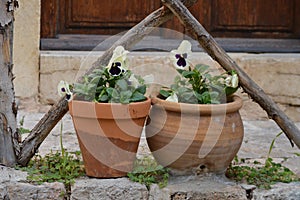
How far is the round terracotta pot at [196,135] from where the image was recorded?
7.47 feet

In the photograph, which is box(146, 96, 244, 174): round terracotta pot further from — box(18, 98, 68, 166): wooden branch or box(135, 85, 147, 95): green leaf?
box(18, 98, 68, 166): wooden branch

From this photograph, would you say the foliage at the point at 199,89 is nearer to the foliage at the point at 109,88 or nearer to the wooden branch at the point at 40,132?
the foliage at the point at 109,88

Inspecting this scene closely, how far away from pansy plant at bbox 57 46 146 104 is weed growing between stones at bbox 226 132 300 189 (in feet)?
1.72

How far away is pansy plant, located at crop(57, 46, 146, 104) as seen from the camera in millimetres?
2287

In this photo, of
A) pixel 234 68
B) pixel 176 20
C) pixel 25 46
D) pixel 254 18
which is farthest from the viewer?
pixel 254 18

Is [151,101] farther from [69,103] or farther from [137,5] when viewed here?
[137,5]

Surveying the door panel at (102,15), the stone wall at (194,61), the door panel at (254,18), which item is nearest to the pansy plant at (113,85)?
the stone wall at (194,61)

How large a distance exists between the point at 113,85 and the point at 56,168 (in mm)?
428

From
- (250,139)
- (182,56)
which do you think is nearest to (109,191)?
(182,56)

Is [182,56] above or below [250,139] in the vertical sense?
above

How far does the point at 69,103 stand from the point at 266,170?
0.90 m

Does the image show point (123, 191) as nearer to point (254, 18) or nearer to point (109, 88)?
point (109, 88)

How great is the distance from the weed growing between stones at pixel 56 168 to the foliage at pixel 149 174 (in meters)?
0.22

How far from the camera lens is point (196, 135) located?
7.45ft
